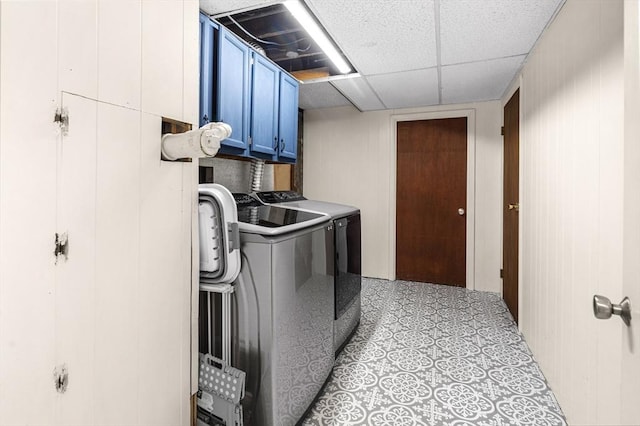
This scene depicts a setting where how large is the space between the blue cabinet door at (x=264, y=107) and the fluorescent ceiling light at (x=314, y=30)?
1.53 feet

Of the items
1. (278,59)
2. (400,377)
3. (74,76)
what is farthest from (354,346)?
(278,59)

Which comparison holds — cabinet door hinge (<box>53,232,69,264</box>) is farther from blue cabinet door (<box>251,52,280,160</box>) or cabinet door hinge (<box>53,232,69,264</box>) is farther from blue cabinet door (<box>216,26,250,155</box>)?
blue cabinet door (<box>251,52,280,160</box>)

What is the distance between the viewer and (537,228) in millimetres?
2107

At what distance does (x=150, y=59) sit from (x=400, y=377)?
202cm

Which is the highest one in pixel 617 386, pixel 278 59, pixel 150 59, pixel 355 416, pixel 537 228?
pixel 278 59

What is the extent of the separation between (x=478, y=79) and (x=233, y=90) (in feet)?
6.94

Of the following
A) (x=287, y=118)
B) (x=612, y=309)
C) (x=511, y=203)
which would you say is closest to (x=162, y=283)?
(x=612, y=309)

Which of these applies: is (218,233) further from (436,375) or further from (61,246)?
(436,375)

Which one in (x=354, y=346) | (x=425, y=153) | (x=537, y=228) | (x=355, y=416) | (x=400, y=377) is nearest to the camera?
(x=355, y=416)

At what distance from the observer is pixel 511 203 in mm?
2920

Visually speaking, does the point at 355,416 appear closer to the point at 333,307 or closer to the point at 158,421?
the point at 333,307

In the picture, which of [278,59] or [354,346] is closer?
[354,346]

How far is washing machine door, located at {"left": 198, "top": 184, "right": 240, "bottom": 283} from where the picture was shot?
1.30 metres

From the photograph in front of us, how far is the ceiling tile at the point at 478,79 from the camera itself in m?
2.54
